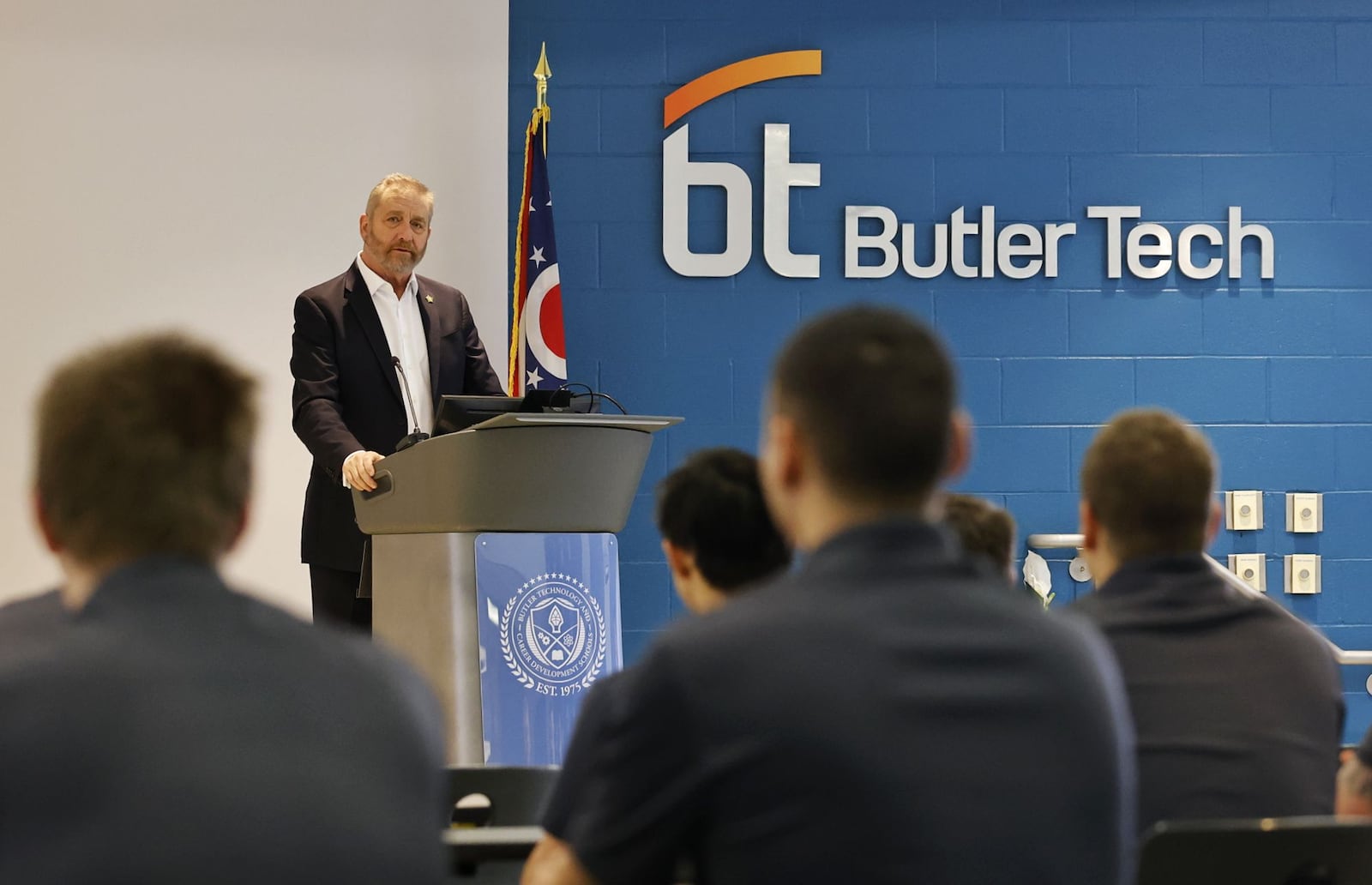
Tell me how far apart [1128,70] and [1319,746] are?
4031 mm

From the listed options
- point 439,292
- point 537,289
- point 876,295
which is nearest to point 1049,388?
point 876,295

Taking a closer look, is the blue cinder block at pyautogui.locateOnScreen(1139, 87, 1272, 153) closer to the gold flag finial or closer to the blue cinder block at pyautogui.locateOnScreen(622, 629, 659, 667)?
the gold flag finial

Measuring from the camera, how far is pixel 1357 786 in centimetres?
156

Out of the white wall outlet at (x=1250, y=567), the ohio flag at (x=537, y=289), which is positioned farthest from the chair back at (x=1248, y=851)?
the white wall outlet at (x=1250, y=567)

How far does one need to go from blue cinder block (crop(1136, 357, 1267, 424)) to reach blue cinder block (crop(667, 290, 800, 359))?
1255 mm

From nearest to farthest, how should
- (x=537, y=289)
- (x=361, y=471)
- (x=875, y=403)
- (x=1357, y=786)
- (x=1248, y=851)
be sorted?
(x=875, y=403) < (x=1248, y=851) < (x=1357, y=786) < (x=361, y=471) < (x=537, y=289)

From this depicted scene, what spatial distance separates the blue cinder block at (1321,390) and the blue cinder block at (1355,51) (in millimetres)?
977

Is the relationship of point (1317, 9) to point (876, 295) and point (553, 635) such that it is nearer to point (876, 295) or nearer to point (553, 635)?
point (876, 295)

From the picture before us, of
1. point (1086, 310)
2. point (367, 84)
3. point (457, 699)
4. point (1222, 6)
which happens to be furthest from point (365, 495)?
point (1222, 6)

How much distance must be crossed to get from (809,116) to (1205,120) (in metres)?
1.37

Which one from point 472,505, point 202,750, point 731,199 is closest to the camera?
point 202,750

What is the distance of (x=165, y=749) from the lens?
0.90 m

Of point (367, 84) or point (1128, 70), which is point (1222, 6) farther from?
point (367, 84)

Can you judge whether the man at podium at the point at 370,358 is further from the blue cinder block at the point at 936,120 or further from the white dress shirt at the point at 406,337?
the blue cinder block at the point at 936,120
